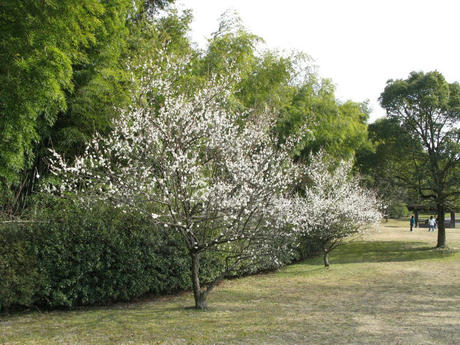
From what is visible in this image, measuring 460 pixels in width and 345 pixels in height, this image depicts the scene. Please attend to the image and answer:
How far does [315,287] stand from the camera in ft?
29.0

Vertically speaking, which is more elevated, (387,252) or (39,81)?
(39,81)

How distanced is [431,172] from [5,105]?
1557 centimetres

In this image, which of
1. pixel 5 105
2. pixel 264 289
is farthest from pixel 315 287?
pixel 5 105

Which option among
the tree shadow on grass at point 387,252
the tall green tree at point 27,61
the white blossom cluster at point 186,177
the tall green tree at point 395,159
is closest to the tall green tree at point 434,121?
the tall green tree at point 395,159

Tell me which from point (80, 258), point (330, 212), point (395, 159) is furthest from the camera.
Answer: point (395, 159)

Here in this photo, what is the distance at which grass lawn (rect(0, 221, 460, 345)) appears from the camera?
16.1ft

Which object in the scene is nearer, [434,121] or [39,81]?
[39,81]

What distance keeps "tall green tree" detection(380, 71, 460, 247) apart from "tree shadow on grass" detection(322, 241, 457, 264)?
3.60 feet

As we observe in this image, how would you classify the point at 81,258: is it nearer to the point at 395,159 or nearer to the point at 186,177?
the point at 186,177

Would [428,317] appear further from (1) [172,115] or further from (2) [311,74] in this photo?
(2) [311,74]

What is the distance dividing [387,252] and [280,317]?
1216 cm

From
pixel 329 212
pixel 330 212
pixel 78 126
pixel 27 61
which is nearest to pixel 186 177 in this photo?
pixel 27 61

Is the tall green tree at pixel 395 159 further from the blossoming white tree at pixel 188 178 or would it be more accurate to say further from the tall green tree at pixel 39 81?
the tall green tree at pixel 39 81

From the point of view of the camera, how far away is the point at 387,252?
16.5m
